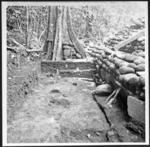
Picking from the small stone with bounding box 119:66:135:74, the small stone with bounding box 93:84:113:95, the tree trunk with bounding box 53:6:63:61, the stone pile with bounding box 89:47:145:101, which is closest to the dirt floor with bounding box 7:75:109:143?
the small stone with bounding box 93:84:113:95

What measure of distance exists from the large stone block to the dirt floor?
0.28 meters

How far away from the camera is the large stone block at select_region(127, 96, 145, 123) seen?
55.5 inches

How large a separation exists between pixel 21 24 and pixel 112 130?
1772 mm

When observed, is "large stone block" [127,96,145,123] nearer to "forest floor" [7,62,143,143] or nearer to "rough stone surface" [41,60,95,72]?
"forest floor" [7,62,143,143]

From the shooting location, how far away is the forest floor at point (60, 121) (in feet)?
4.60

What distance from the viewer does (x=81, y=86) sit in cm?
266

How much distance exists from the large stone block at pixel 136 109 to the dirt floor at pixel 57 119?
0.28 meters

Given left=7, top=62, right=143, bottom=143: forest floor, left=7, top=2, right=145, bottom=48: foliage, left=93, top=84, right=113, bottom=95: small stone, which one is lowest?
left=7, top=62, right=143, bottom=143: forest floor

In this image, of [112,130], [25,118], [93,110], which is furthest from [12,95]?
[112,130]

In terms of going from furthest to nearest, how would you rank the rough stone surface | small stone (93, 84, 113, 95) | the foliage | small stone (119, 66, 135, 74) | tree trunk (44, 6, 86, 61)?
1. tree trunk (44, 6, 86, 61)
2. the rough stone surface
3. small stone (93, 84, 113, 95)
4. small stone (119, 66, 135, 74)
5. the foliage

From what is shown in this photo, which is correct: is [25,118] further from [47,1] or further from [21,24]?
[21,24]

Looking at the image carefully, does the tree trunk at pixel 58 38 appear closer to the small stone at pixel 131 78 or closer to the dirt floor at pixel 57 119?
the dirt floor at pixel 57 119

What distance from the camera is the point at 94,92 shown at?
2.33 m

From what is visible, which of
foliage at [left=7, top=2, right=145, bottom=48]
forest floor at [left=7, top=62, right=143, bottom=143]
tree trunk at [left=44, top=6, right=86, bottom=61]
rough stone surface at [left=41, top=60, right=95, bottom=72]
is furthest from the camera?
tree trunk at [left=44, top=6, right=86, bottom=61]
